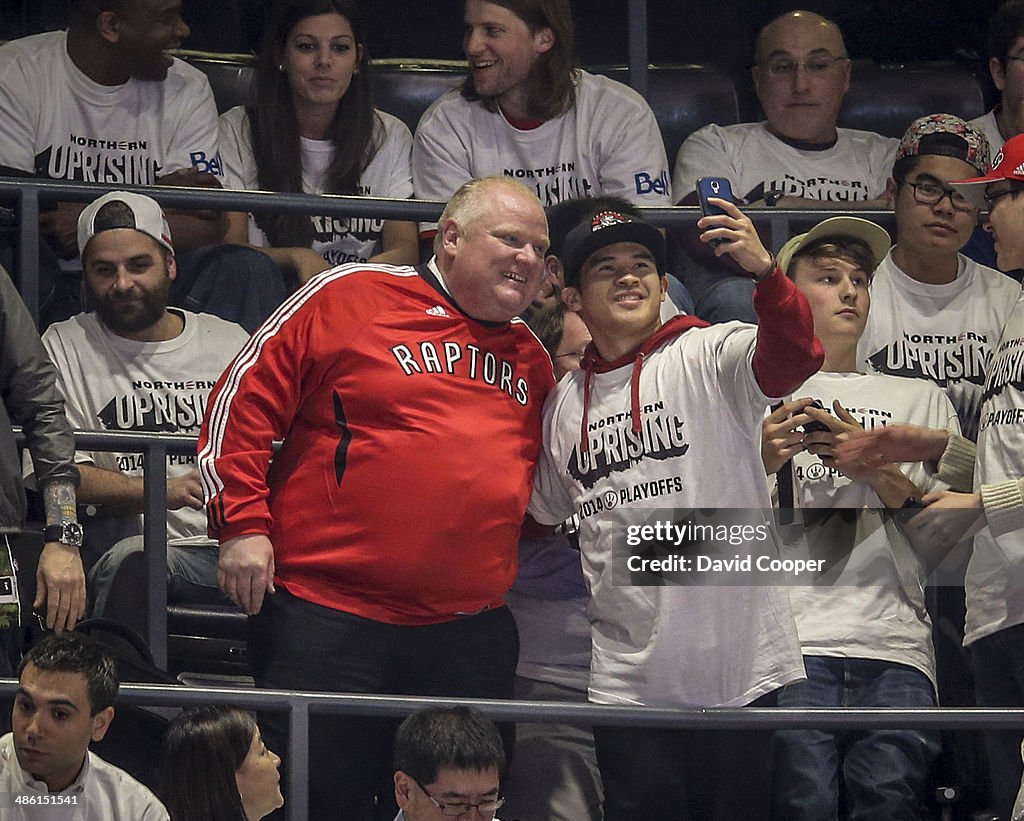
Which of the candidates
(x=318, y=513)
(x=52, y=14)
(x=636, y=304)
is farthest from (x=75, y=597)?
(x=52, y=14)

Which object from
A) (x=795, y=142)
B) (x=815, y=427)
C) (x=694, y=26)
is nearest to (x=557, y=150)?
(x=795, y=142)

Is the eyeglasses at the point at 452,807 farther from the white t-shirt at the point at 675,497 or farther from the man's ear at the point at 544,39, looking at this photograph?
the man's ear at the point at 544,39

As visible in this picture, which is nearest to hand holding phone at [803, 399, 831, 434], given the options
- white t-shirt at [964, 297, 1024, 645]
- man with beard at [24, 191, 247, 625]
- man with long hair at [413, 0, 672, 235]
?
white t-shirt at [964, 297, 1024, 645]

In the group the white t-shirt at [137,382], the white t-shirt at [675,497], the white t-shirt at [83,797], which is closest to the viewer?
the white t-shirt at [83,797]

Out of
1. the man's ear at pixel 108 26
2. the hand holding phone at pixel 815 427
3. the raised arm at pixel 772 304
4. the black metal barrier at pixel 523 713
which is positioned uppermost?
the man's ear at pixel 108 26

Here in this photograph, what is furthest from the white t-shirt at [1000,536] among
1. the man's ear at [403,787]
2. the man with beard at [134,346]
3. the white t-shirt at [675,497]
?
the man with beard at [134,346]

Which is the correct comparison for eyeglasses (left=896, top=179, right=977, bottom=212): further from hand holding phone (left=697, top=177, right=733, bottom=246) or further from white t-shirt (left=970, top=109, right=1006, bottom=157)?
hand holding phone (left=697, top=177, right=733, bottom=246)

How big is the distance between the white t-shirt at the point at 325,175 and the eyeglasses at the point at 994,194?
5.72ft

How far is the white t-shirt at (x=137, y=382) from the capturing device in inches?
185

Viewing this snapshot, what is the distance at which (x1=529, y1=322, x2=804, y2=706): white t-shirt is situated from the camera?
3.73 metres

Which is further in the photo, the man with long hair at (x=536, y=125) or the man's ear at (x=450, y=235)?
the man with long hair at (x=536, y=125)

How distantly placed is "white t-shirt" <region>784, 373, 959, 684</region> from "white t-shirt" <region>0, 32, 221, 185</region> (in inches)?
84.7

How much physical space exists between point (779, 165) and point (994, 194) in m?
1.32

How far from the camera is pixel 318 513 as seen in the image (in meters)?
3.82
